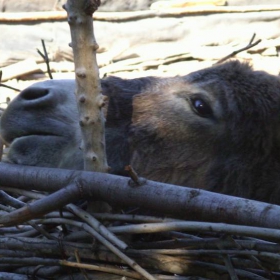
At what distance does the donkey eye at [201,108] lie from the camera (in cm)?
268

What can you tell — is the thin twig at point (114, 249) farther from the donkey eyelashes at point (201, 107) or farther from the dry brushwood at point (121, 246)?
the donkey eyelashes at point (201, 107)

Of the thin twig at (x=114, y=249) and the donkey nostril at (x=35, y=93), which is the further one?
the donkey nostril at (x=35, y=93)

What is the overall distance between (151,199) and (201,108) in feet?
2.73

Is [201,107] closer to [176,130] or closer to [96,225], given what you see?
[176,130]

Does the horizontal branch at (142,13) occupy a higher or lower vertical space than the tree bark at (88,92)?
lower

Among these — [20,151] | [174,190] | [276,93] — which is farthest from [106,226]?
[276,93]

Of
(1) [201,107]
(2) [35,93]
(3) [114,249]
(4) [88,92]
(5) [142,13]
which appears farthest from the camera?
(5) [142,13]

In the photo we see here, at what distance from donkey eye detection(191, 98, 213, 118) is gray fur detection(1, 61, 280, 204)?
1 centimetres

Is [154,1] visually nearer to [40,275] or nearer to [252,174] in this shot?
[252,174]

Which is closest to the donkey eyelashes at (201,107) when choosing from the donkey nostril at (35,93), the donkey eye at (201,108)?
the donkey eye at (201,108)

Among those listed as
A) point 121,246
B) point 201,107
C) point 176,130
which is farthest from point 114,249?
point 201,107

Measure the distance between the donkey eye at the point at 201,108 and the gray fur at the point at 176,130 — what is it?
12 mm

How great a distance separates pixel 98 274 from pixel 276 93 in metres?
1.05

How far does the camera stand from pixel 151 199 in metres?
1.92
